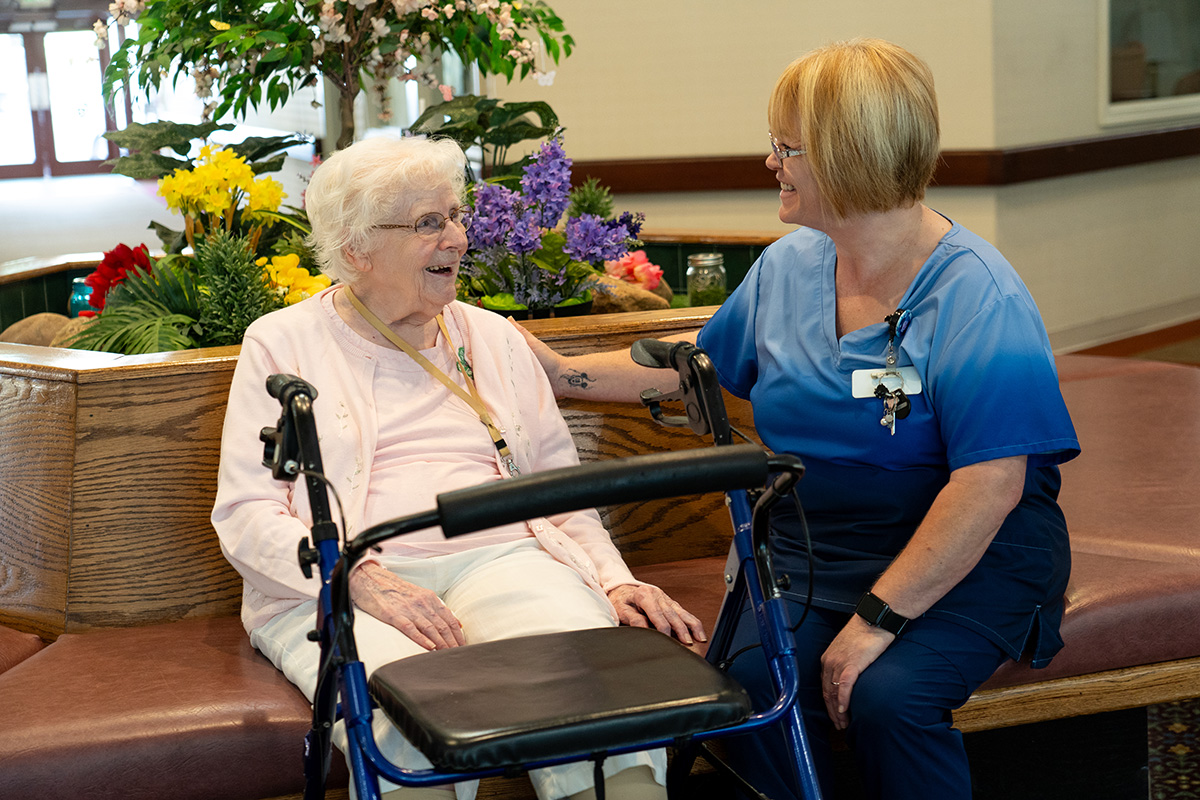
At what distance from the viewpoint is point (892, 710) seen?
1607 millimetres

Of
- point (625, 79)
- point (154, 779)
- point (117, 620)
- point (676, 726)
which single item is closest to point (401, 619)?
point (154, 779)

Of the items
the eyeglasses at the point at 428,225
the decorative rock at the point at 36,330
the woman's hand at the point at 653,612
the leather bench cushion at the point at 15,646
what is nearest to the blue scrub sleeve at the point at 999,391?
the woman's hand at the point at 653,612

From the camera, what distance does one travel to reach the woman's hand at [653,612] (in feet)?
5.88

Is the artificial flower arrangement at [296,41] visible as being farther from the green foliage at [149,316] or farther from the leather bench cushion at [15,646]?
the leather bench cushion at [15,646]

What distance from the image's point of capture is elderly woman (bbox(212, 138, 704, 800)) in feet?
5.68

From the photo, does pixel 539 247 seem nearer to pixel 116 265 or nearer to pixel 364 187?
pixel 364 187

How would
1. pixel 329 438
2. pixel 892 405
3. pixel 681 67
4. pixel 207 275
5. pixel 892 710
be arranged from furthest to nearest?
pixel 681 67, pixel 207 275, pixel 329 438, pixel 892 405, pixel 892 710

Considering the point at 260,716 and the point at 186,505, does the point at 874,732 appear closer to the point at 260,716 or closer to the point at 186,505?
the point at 260,716

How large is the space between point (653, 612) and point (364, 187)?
83 cm

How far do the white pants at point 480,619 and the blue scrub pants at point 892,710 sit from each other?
220mm

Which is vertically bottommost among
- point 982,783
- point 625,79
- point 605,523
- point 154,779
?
point 982,783

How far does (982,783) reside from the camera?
6.60 feet

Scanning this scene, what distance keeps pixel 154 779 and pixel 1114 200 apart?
208 inches

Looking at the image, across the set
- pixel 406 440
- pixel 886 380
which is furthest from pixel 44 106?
pixel 886 380
